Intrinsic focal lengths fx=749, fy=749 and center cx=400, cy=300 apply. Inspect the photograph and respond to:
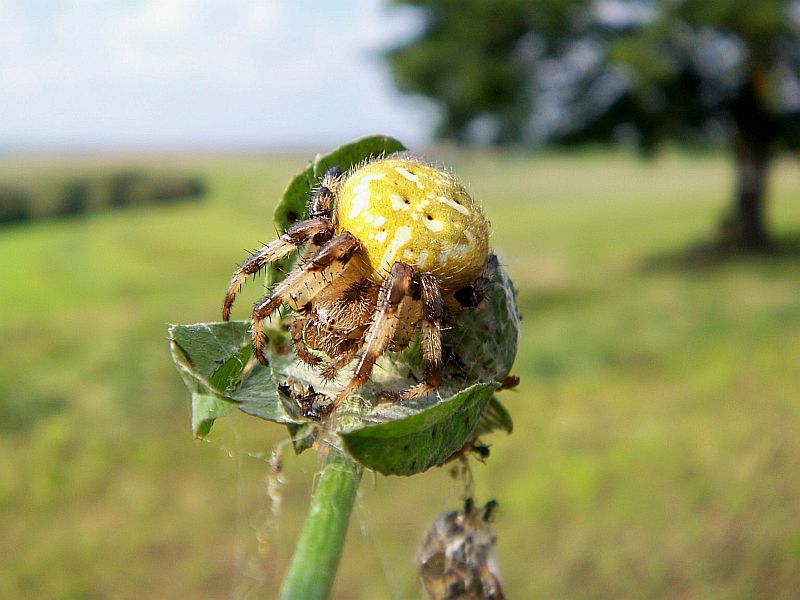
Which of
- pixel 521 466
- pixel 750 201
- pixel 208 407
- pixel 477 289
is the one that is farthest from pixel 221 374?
pixel 750 201

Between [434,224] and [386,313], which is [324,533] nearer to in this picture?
[386,313]

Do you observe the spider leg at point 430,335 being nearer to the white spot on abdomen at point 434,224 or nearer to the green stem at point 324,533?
the white spot on abdomen at point 434,224

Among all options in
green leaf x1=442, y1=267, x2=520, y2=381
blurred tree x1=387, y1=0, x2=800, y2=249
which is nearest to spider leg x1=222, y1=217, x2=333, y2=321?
green leaf x1=442, y1=267, x2=520, y2=381

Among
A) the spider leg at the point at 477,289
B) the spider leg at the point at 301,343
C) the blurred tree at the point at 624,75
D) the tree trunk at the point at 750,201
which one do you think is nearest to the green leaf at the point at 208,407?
the spider leg at the point at 301,343

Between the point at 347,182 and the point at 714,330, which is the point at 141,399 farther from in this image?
the point at 347,182

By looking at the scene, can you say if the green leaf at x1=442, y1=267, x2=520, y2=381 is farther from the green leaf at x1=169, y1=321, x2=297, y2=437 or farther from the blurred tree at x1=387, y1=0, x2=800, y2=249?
the blurred tree at x1=387, y1=0, x2=800, y2=249

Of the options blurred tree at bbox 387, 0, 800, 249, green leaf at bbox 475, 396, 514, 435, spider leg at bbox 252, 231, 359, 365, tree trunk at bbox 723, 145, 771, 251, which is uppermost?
spider leg at bbox 252, 231, 359, 365

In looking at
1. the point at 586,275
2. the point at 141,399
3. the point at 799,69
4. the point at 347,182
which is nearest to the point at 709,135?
the point at 799,69

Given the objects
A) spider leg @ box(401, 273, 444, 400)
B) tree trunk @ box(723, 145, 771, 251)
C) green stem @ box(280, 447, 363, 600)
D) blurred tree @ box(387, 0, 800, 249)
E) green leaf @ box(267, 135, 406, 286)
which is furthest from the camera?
tree trunk @ box(723, 145, 771, 251)
